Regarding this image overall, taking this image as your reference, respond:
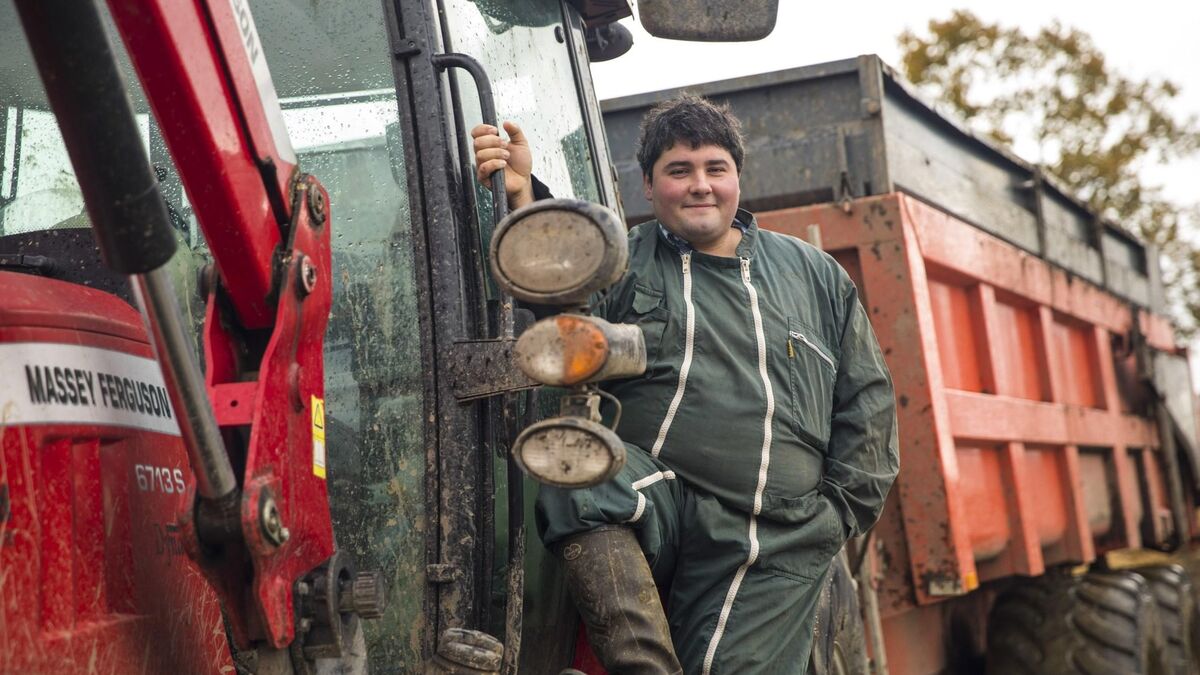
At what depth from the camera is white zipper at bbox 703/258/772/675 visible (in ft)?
7.84

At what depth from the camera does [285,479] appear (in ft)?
5.80

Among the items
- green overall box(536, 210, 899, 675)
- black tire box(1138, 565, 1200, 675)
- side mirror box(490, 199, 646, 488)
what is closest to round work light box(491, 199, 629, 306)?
side mirror box(490, 199, 646, 488)

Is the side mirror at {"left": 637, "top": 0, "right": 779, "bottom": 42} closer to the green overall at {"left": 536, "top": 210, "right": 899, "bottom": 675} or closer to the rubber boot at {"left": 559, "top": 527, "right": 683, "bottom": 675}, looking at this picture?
the green overall at {"left": 536, "top": 210, "right": 899, "bottom": 675}

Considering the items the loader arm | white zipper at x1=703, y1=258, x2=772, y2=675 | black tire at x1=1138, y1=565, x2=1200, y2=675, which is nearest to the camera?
the loader arm

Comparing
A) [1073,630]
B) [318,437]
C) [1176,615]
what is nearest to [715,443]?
[318,437]

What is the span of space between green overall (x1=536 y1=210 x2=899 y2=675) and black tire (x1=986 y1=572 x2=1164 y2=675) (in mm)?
2757

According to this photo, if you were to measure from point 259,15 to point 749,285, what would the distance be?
1026 mm

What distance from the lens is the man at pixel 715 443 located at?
89.9 inches

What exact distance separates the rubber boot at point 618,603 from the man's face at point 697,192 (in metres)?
0.65

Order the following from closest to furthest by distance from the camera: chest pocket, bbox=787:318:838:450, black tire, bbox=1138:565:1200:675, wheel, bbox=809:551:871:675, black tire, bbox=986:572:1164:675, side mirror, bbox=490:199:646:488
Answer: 1. side mirror, bbox=490:199:646:488
2. chest pocket, bbox=787:318:838:450
3. wheel, bbox=809:551:871:675
4. black tire, bbox=986:572:1164:675
5. black tire, bbox=1138:565:1200:675

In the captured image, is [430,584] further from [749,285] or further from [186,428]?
[749,285]

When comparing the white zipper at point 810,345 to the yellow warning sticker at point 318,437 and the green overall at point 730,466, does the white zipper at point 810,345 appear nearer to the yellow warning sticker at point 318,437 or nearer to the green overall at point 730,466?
the green overall at point 730,466

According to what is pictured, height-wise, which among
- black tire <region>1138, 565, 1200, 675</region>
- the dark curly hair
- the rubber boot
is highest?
the dark curly hair

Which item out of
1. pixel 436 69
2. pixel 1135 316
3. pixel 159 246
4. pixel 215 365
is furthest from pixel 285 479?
pixel 1135 316
